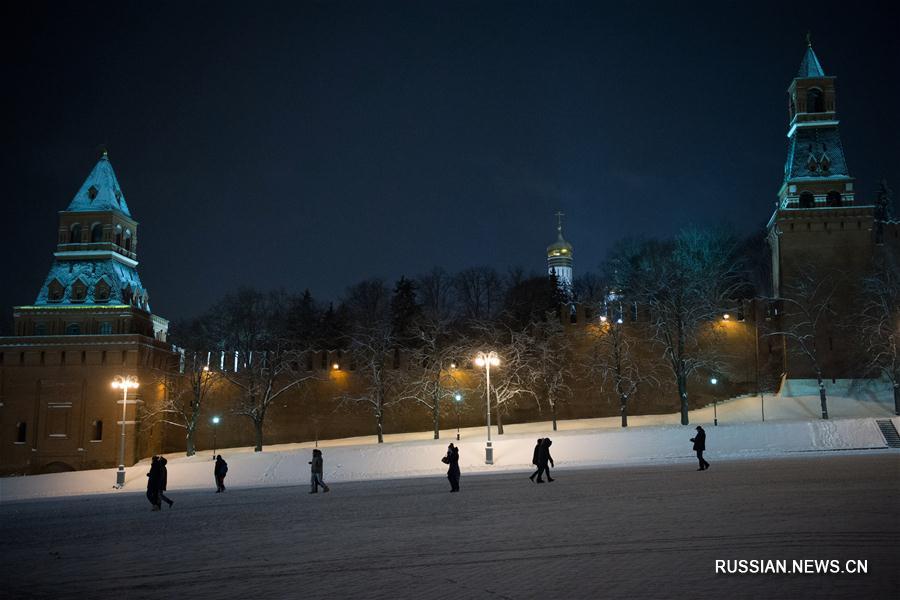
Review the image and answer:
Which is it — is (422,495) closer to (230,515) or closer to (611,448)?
(230,515)

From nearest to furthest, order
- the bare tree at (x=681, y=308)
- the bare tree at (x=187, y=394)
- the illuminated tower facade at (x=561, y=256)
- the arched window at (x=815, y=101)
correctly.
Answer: the bare tree at (x=681, y=308)
the bare tree at (x=187, y=394)
the arched window at (x=815, y=101)
the illuminated tower facade at (x=561, y=256)

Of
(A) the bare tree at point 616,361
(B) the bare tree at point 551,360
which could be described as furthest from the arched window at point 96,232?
(A) the bare tree at point 616,361

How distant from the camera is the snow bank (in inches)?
1200

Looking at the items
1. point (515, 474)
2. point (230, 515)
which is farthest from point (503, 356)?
point (230, 515)

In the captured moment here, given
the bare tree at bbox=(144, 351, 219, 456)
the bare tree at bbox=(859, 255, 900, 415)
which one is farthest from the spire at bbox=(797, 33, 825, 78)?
the bare tree at bbox=(144, 351, 219, 456)

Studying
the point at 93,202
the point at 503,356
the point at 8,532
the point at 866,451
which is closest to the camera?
the point at 8,532

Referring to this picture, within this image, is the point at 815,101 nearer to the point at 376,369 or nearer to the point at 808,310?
the point at 808,310

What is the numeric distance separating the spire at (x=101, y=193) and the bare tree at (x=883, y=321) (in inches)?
1968

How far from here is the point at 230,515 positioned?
1703 cm

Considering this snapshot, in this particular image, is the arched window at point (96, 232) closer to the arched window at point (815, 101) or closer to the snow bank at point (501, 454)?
the snow bank at point (501, 454)

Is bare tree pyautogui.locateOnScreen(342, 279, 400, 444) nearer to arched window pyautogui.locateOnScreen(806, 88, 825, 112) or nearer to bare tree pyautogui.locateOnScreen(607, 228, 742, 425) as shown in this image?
bare tree pyautogui.locateOnScreen(607, 228, 742, 425)

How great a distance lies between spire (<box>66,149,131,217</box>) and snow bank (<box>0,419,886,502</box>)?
21587 mm

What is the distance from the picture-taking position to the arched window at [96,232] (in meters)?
49.8

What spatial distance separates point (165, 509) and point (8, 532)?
4.34 m
